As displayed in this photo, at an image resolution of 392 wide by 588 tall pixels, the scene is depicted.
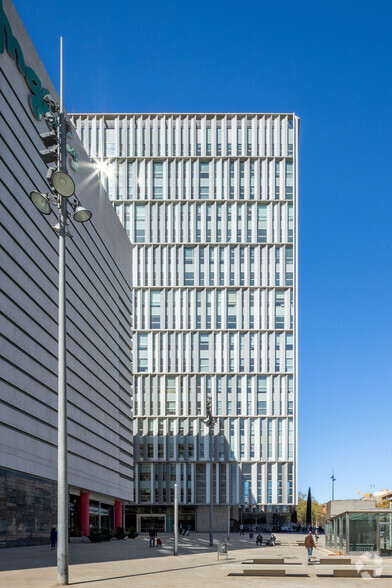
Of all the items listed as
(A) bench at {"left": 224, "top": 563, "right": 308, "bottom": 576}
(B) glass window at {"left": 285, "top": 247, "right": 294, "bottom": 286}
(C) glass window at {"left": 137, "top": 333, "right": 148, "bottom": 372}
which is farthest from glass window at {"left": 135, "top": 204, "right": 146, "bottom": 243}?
(A) bench at {"left": 224, "top": 563, "right": 308, "bottom": 576}

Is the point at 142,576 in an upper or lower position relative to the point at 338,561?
upper

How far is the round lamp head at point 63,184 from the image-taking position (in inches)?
767

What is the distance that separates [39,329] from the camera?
50.5m

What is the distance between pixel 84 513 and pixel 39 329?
897 inches

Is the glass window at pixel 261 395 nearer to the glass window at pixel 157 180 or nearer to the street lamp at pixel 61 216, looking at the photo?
the glass window at pixel 157 180

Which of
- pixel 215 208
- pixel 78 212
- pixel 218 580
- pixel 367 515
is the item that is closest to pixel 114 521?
pixel 215 208

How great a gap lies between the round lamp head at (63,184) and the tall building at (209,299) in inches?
3203

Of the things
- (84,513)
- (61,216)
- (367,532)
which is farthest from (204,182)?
(61,216)

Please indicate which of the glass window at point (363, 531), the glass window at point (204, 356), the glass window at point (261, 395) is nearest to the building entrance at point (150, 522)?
the glass window at point (261, 395)

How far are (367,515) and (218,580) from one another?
44.4 ft

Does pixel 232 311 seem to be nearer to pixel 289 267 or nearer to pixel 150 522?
pixel 289 267

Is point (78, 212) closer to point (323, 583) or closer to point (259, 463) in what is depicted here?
point (323, 583)

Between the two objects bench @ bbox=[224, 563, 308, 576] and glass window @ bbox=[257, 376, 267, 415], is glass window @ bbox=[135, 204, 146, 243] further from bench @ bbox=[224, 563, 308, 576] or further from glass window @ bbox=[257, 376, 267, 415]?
bench @ bbox=[224, 563, 308, 576]

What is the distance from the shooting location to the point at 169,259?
10481 cm
